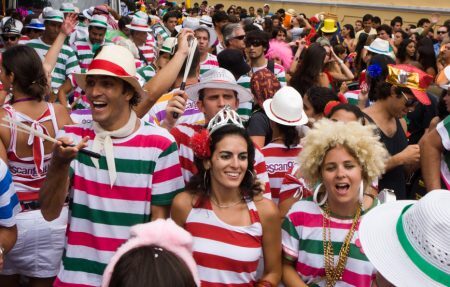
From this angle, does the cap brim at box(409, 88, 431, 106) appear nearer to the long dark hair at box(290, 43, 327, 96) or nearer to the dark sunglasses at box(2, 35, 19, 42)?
the long dark hair at box(290, 43, 327, 96)

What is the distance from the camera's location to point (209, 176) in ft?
11.6

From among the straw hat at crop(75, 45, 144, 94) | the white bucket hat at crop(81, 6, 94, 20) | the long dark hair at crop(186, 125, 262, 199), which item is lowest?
the long dark hair at crop(186, 125, 262, 199)

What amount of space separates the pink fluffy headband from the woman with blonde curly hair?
126cm

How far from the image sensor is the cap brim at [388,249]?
219 cm

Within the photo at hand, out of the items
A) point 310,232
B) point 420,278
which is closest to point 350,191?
point 310,232

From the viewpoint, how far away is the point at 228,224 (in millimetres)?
3295

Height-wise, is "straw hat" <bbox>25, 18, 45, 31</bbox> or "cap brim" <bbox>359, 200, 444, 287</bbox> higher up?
"straw hat" <bbox>25, 18, 45, 31</bbox>

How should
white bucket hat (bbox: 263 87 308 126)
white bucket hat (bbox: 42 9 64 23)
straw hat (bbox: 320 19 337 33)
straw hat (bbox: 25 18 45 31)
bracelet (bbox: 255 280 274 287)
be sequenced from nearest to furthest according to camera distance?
bracelet (bbox: 255 280 274 287) < white bucket hat (bbox: 263 87 308 126) < white bucket hat (bbox: 42 9 64 23) < straw hat (bbox: 25 18 45 31) < straw hat (bbox: 320 19 337 33)

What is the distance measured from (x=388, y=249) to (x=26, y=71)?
10.1 feet

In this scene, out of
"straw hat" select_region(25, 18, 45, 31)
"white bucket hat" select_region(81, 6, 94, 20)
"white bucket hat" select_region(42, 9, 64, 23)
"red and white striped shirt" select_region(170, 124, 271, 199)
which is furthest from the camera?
"white bucket hat" select_region(81, 6, 94, 20)

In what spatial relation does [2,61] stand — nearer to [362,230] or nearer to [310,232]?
[310,232]

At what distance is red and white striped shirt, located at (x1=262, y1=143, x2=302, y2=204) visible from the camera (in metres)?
4.34

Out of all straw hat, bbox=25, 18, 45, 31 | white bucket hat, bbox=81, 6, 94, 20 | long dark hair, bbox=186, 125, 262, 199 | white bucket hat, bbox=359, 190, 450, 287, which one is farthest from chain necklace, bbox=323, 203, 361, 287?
white bucket hat, bbox=81, 6, 94, 20

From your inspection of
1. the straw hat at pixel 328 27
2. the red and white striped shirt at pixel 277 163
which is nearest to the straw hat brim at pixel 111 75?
the red and white striped shirt at pixel 277 163
